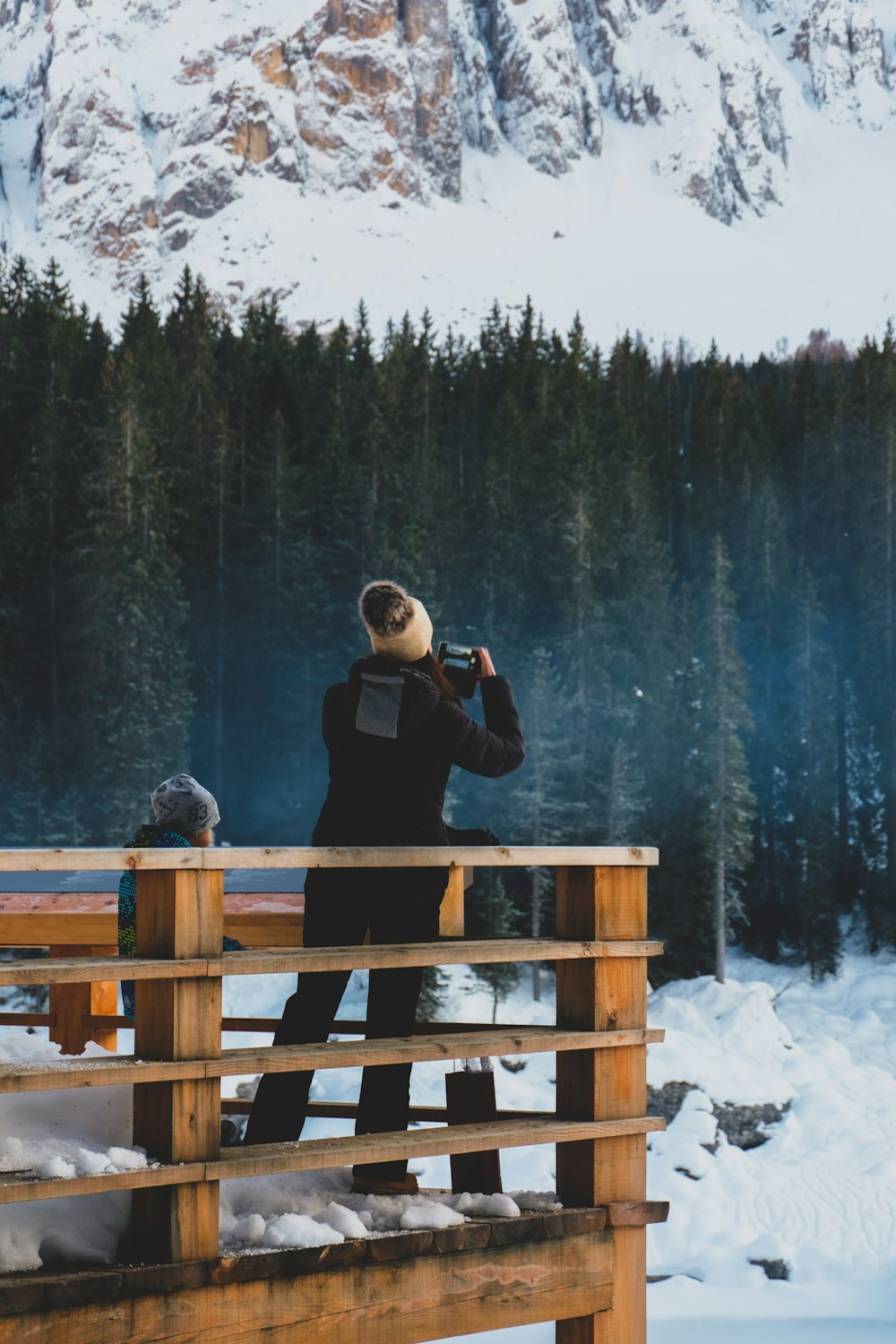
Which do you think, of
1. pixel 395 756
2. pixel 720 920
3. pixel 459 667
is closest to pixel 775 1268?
pixel 720 920

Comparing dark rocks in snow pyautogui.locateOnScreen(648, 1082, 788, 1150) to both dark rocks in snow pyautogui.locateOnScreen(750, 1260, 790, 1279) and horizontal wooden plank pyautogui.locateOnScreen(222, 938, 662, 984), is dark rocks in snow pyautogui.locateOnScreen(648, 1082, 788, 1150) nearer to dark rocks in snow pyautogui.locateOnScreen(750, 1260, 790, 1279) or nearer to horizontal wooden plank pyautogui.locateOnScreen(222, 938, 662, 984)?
dark rocks in snow pyautogui.locateOnScreen(750, 1260, 790, 1279)

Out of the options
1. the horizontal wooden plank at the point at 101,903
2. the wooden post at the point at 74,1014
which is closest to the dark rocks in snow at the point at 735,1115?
the wooden post at the point at 74,1014

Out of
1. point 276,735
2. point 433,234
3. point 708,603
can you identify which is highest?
point 433,234

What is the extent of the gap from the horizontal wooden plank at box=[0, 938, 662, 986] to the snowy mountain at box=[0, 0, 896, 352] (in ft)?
448

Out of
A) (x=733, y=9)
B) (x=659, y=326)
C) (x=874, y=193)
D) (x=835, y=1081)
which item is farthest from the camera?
(x=733, y=9)

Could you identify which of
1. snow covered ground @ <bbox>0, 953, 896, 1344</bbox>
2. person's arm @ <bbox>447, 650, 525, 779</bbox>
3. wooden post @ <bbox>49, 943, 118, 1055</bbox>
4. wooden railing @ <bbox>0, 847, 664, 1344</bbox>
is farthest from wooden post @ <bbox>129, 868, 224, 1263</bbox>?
snow covered ground @ <bbox>0, 953, 896, 1344</bbox>

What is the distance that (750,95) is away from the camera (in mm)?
187125

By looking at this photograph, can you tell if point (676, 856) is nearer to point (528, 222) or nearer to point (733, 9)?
point (528, 222)

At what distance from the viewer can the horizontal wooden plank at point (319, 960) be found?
3.33 metres

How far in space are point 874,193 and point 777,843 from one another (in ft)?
513

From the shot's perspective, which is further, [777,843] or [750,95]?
[750,95]

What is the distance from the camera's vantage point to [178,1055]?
3.42 metres

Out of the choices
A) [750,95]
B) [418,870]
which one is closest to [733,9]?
[750,95]

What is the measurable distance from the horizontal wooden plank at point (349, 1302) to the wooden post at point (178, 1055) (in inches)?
4.0
